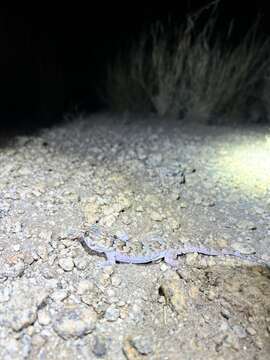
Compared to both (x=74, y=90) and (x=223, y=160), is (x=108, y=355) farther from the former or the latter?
(x=74, y=90)

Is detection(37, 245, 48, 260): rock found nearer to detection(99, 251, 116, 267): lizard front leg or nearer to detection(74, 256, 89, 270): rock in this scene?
detection(74, 256, 89, 270): rock

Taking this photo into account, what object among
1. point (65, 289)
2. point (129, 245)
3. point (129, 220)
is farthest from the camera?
point (129, 220)

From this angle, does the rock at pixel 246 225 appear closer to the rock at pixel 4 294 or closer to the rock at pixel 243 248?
the rock at pixel 243 248

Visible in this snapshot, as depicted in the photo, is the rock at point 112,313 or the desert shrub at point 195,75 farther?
the desert shrub at point 195,75

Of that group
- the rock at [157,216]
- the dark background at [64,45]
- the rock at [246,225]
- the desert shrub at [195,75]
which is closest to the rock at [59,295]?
the rock at [157,216]

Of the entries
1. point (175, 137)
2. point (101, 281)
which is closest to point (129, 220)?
point (101, 281)

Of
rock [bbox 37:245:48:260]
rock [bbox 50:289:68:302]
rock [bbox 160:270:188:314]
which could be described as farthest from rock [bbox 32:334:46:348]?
rock [bbox 160:270:188:314]
